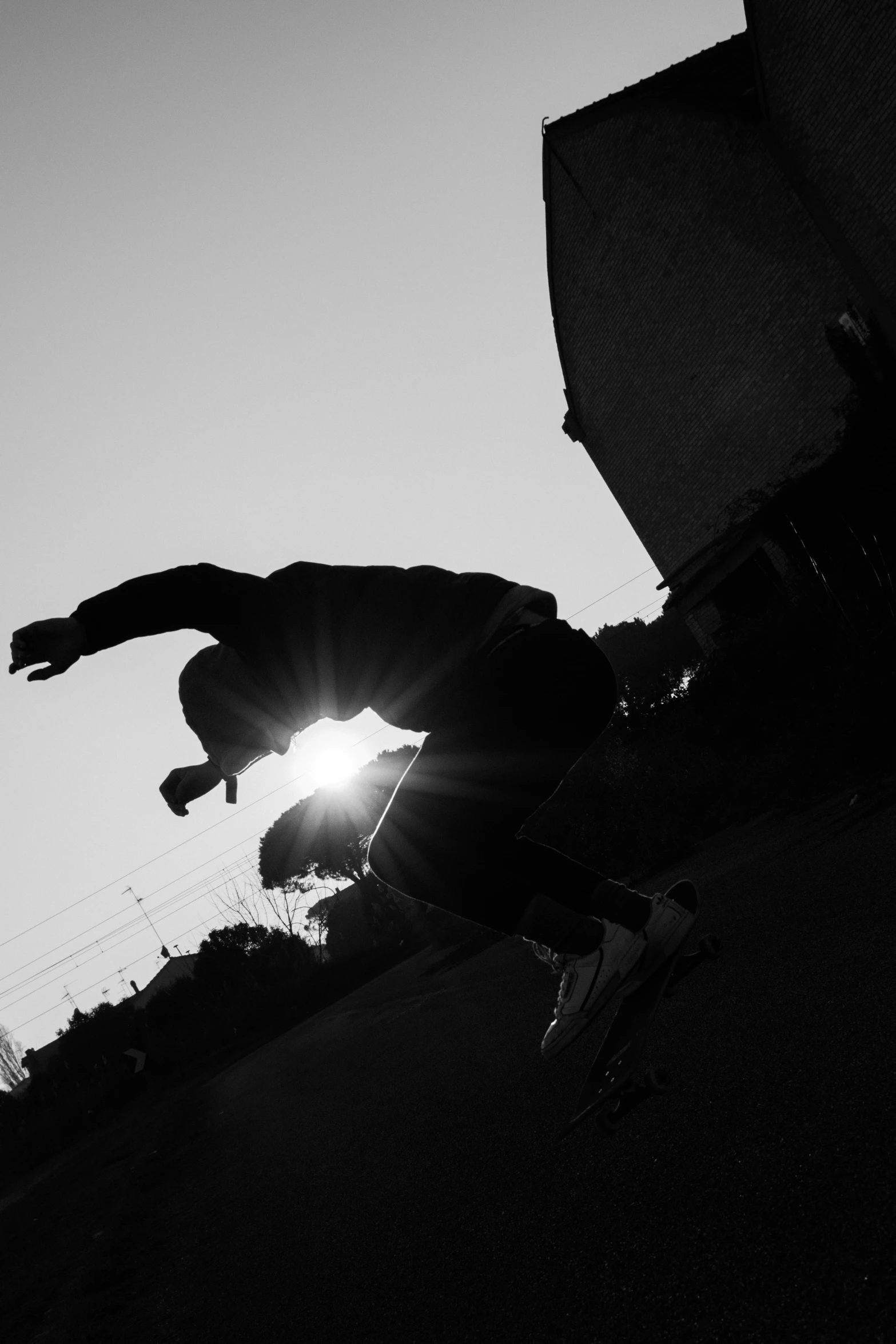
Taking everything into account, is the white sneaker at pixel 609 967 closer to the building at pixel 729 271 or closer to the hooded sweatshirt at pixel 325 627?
the hooded sweatshirt at pixel 325 627

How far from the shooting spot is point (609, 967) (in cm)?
266

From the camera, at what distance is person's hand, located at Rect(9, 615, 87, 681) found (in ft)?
7.46

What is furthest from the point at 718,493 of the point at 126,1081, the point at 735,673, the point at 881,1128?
the point at 881,1128

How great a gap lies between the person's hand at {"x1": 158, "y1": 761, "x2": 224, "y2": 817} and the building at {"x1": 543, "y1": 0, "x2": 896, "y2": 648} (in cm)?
1670

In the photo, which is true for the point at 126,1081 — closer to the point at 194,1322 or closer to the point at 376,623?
the point at 194,1322

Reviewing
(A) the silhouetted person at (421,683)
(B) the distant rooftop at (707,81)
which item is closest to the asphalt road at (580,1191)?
(A) the silhouetted person at (421,683)

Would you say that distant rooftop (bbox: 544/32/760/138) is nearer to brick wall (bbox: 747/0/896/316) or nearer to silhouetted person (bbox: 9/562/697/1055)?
brick wall (bbox: 747/0/896/316)

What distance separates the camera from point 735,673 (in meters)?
11.6

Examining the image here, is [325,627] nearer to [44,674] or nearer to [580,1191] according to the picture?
[44,674]

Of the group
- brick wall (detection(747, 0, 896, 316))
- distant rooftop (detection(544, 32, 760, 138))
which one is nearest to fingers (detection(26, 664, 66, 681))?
brick wall (detection(747, 0, 896, 316))

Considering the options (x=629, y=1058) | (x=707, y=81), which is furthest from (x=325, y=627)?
(x=707, y=81)

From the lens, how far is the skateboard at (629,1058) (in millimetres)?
2258

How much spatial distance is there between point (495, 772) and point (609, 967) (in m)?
0.77

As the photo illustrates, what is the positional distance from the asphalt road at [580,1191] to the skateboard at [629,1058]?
135mm
